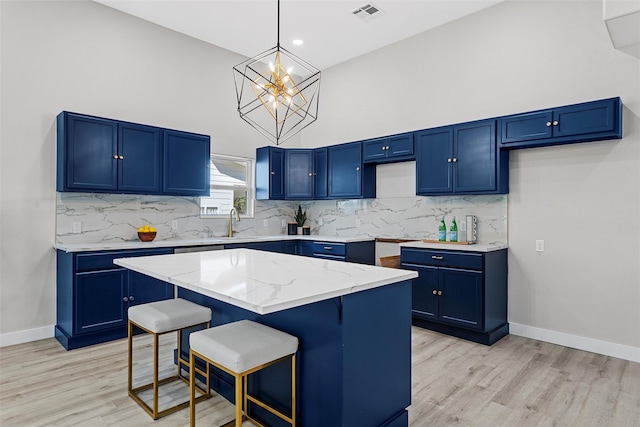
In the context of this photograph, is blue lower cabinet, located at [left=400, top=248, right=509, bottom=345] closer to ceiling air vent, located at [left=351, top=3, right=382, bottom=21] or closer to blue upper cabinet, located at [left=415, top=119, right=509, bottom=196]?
blue upper cabinet, located at [left=415, top=119, right=509, bottom=196]

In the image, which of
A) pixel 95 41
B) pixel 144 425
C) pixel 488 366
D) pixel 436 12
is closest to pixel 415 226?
pixel 488 366

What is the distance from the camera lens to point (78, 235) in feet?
13.1

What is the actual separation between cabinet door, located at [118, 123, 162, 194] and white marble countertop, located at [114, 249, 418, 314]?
1.65 meters

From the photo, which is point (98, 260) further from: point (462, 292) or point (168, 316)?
point (462, 292)

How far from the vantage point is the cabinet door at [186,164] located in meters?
4.35

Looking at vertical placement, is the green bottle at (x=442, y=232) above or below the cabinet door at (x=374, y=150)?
below

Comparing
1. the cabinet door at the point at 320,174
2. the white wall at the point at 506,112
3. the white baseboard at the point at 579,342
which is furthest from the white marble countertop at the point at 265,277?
the cabinet door at the point at 320,174

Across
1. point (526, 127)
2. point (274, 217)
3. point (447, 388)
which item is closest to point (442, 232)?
point (526, 127)

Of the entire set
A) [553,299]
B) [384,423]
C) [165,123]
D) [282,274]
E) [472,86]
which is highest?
[472,86]

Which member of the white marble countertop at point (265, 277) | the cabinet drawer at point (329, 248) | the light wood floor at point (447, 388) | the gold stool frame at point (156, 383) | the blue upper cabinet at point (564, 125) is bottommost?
the light wood floor at point (447, 388)

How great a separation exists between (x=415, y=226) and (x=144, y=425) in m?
3.60

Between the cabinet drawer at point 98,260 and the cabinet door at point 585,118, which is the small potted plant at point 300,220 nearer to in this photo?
the cabinet drawer at point 98,260

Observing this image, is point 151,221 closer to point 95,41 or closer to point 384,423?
point 95,41

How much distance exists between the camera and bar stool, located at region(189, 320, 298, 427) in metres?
1.75
